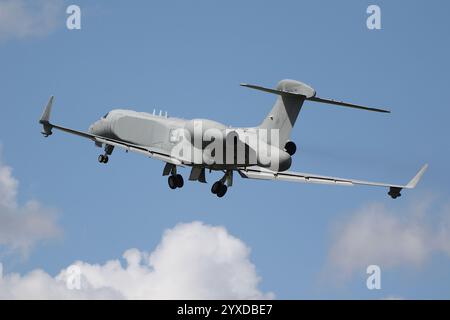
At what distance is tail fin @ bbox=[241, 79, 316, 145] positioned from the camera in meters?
58.2

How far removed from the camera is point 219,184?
6188cm

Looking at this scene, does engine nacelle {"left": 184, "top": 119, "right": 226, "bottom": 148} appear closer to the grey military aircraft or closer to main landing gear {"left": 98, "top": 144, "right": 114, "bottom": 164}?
the grey military aircraft

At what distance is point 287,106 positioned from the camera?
58.6 meters

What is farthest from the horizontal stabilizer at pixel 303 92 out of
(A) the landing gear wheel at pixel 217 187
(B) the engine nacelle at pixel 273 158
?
(A) the landing gear wheel at pixel 217 187

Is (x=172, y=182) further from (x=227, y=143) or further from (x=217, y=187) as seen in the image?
(x=227, y=143)

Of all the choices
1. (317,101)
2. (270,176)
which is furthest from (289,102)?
(270,176)

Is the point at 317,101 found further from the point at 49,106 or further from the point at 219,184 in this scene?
the point at 49,106

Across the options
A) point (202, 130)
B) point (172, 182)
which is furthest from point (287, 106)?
point (172, 182)

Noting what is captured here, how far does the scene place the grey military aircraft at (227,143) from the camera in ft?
188

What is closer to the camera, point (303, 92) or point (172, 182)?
point (303, 92)

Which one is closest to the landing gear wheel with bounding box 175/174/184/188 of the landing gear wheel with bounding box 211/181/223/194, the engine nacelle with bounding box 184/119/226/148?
the landing gear wheel with bounding box 211/181/223/194

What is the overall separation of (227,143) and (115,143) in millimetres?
11200
